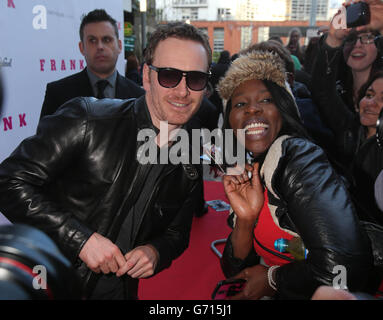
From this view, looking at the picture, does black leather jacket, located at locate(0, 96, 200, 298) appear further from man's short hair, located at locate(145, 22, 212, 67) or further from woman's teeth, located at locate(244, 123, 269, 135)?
woman's teeth, located at locate(244, 123, 269, 135)

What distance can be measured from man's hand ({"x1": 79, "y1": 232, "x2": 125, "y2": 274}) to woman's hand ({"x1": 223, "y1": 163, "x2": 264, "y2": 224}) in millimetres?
756

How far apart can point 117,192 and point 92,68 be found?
6.98ft

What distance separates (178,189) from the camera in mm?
1665

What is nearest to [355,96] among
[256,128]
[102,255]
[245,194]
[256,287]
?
[256,128]

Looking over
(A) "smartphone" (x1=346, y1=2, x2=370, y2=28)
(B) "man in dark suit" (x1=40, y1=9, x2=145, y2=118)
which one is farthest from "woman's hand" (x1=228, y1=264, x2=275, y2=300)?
(B) "man in dark suit" (x1=40, y1=9, x2=145, y2=118)

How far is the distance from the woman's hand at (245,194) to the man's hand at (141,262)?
1.82ft

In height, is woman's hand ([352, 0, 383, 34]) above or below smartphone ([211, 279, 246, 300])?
above

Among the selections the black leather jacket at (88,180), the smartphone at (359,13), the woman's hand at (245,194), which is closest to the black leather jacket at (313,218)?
the woman's hand at (245,194)

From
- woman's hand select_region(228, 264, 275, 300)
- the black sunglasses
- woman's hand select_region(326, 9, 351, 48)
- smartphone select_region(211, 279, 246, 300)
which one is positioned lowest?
smartphone select_region(211, 279, 246, 300)

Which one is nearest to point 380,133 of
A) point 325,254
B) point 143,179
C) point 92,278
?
point 325,254

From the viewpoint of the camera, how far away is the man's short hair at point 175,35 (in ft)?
4.97

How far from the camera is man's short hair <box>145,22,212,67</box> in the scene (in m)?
1.51

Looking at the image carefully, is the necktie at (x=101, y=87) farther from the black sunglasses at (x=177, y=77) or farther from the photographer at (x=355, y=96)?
the photographer at (x=355, y=96)
